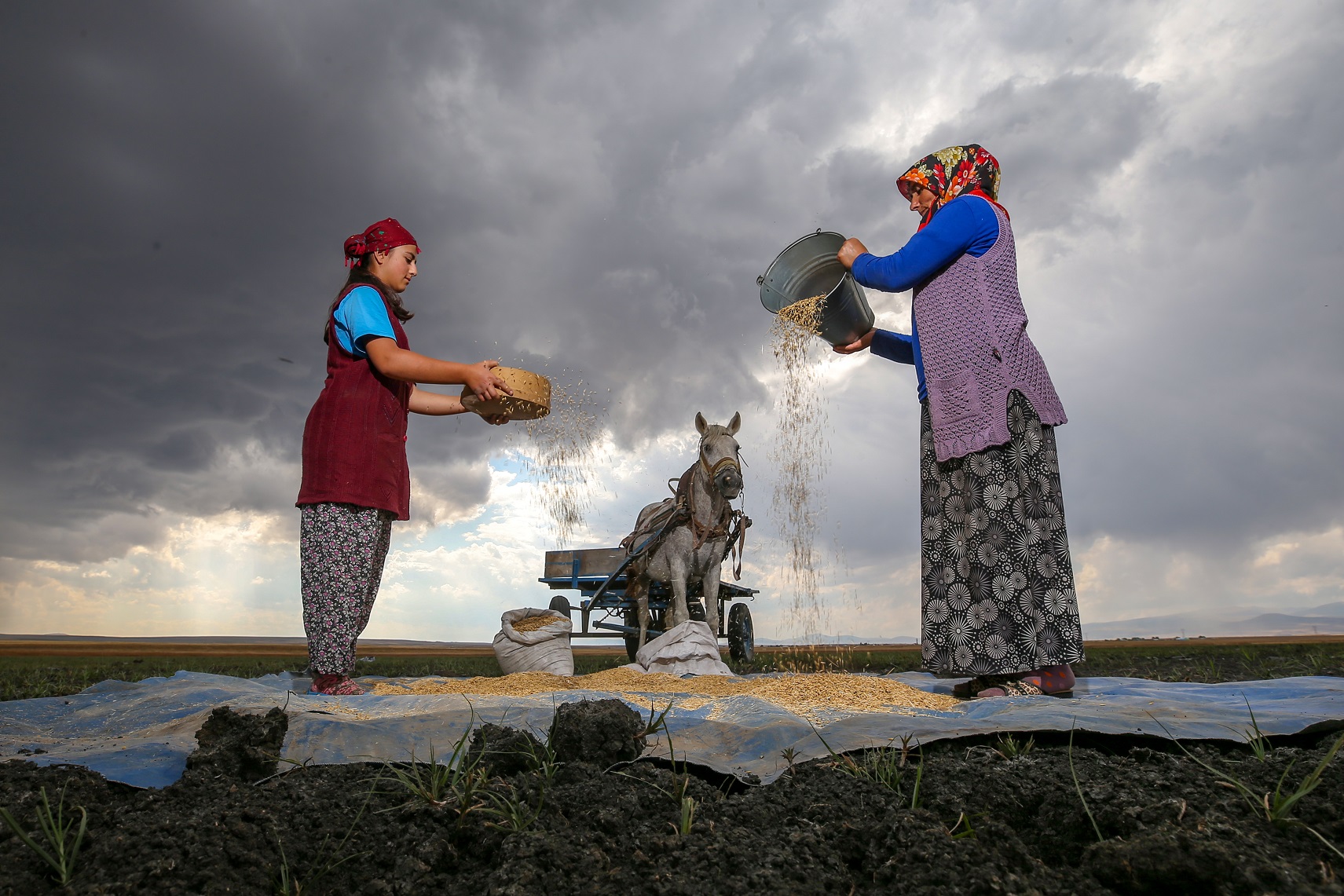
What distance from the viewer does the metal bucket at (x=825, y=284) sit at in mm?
4352

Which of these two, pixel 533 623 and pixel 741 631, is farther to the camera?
pixel 741 631

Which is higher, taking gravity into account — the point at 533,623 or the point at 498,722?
the point at 533,623

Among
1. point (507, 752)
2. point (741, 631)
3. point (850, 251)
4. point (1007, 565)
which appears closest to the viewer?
point (507, 752)

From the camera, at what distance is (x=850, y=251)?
4.09 metres

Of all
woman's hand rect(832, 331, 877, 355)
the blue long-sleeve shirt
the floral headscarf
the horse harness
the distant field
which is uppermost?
the floral headscarf

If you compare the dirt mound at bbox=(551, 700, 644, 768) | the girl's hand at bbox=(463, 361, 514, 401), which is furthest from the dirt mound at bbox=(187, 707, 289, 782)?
the girl's hand at bbox=(463, 361, 514, 401)

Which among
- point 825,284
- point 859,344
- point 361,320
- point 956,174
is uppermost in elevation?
point 956,174

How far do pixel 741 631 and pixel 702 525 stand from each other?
58.3 inches

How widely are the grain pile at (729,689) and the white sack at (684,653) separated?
2.09 ft

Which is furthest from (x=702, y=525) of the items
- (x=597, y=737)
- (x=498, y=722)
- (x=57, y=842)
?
(x=57, y=842)

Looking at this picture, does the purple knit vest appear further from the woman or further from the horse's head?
the horse's head

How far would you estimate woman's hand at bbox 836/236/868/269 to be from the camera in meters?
4.06

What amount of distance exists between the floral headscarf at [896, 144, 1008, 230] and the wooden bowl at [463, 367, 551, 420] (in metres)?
2.03

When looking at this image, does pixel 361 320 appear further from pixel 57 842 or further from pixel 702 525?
pixel 702 525
